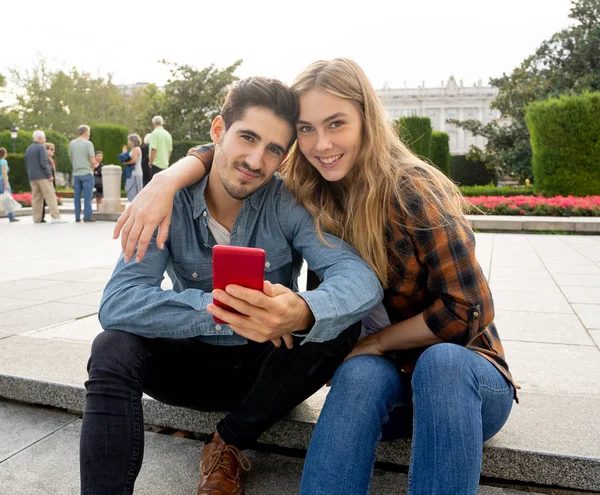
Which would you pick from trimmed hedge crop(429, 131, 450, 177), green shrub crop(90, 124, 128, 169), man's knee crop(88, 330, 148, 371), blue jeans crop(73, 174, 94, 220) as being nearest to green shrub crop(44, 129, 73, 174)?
green shrub crop(90, 124, 128, 169)

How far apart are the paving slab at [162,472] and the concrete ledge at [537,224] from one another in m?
8.46

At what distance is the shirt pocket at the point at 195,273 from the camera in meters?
2.11

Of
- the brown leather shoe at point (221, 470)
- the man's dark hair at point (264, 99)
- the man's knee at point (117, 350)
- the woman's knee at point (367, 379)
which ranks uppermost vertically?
the man's dark hair at point (264, 99)

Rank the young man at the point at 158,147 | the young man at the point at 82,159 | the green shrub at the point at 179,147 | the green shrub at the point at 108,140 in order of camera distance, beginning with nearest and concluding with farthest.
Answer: the young man at the point at 82,159
the young man at the point at 158,147
the green shrub at the point at 108,140
the green shrub at the point at 179,147

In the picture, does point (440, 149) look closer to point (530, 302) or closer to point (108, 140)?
point (108, 140)

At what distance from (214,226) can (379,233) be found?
643mm

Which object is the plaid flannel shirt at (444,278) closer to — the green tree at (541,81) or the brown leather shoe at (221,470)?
the brown leather shoe at (221,470)

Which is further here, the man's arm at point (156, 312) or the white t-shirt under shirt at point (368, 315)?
the white t-shirt under shirt at point (368, 315)

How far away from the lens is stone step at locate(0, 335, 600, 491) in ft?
6.15

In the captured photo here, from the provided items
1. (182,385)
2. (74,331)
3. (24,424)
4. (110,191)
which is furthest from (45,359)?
(110,191)

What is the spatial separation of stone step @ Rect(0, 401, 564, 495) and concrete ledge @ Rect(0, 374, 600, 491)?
0.21ft

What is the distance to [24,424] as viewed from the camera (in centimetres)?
243

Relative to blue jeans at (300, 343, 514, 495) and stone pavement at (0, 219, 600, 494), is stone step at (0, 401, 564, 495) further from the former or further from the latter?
blue jeans at (300, 343, 514, 495)

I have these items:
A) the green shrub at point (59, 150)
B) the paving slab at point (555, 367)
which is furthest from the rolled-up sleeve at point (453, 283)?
the green shrub at point (59, 150)
